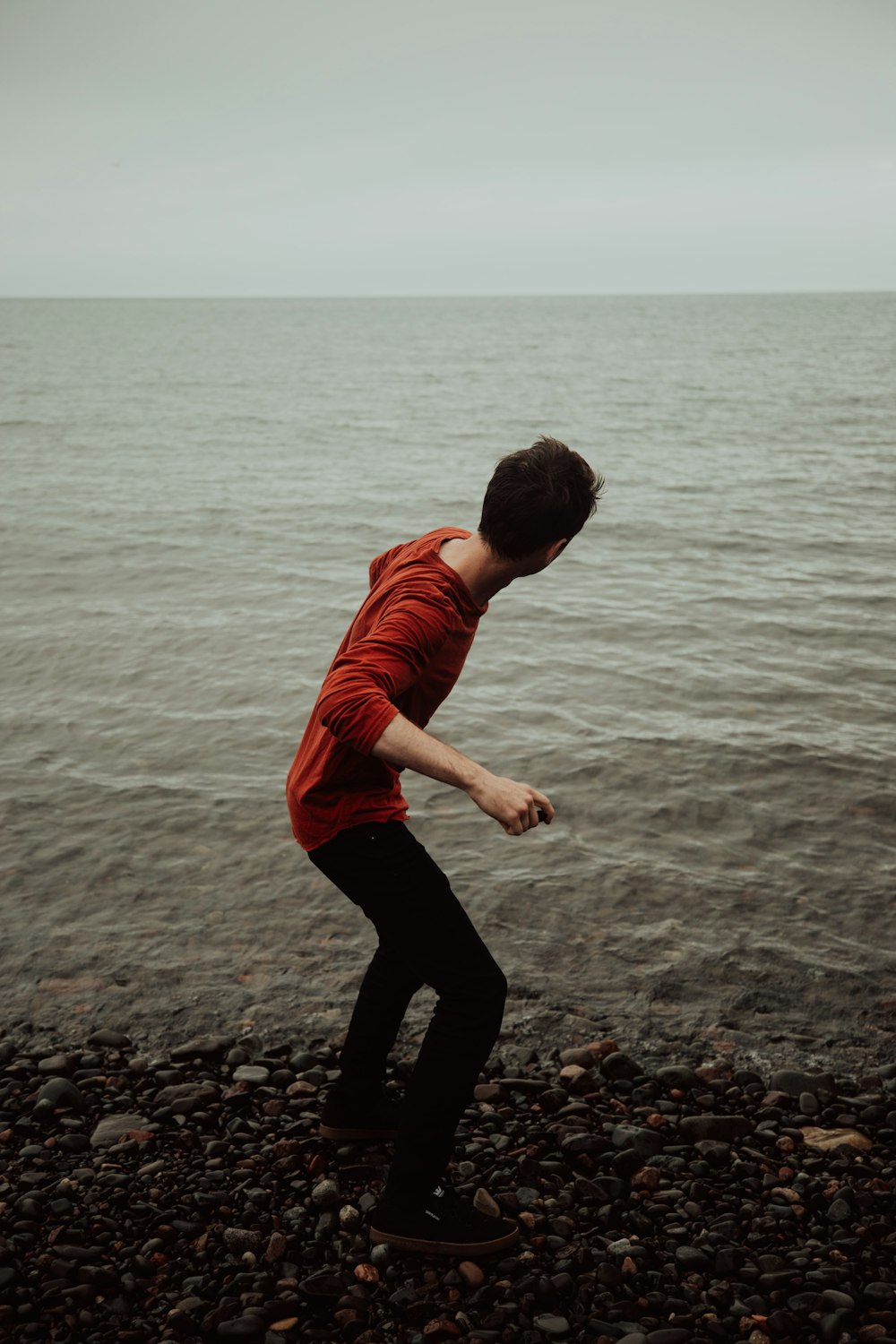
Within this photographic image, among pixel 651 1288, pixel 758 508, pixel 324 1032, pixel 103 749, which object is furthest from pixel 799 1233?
pixel 758 508

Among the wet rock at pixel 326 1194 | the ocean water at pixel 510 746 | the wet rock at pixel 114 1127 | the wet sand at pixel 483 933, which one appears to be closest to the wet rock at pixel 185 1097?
the wet rock at pixel 114 1127

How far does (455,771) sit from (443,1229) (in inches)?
77.6

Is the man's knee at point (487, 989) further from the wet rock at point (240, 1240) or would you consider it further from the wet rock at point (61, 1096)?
the wet rock at point (61, 1096)

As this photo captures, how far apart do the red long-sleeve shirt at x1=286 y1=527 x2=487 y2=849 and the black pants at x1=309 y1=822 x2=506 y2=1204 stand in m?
0.11

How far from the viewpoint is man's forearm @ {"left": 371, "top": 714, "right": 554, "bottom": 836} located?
306 cm

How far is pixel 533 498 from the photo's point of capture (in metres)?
3.39

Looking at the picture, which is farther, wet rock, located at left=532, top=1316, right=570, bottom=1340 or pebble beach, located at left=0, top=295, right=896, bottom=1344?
pebble beach, located at left=0, top=295, right=896, bottom=1344

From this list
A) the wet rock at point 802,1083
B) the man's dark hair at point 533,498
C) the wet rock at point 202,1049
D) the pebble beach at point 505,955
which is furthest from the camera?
the wet rock at point 202,1049

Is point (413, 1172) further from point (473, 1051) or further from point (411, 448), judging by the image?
point (411, 448)

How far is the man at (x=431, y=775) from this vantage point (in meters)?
3.13

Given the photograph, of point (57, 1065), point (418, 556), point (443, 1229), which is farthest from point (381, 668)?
point (57, 1065)

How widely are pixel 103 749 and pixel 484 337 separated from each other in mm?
107120

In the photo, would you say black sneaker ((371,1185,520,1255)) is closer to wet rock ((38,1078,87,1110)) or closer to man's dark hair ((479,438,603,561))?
wet rock ((38,1078,87,1110))

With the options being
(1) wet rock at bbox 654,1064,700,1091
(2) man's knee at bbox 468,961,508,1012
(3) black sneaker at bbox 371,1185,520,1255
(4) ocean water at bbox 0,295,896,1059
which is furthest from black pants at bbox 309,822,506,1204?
(4) ocean water at bbox 0,295,896,1059
